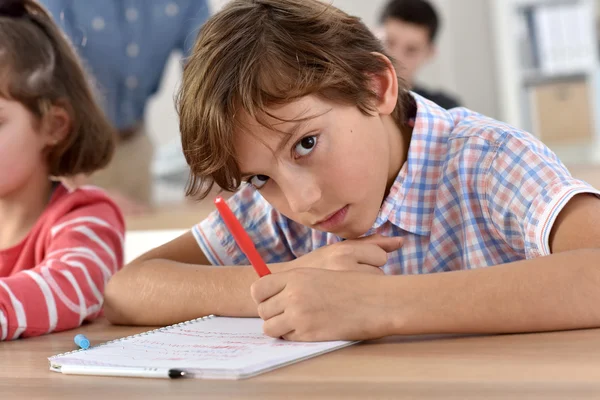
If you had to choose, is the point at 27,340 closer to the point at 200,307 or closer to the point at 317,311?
the point at 200,307

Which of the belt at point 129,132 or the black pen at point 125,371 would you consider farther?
the belt at point 129,132

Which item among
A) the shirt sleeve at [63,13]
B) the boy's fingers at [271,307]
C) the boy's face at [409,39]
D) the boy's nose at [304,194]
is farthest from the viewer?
the boy's face at [409,39]

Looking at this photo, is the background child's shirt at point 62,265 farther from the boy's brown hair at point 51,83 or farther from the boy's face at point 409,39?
the boy's face at point 409,39

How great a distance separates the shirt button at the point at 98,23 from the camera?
231 centimetres

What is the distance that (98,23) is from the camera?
7.60ft

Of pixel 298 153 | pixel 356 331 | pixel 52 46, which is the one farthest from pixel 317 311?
pixel 52 46

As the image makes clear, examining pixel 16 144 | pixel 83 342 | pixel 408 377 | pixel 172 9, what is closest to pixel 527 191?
pixel 408 377

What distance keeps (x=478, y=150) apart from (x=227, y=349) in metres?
0.39

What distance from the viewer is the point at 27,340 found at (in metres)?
0.95

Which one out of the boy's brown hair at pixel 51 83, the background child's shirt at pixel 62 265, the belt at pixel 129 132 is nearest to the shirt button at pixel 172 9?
the belt at pixel 129 132

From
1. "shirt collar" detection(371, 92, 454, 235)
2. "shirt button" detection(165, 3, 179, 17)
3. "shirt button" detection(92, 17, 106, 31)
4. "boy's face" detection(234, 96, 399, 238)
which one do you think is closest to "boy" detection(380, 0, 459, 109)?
"shirt button" detection(165, 3, 179, 17)

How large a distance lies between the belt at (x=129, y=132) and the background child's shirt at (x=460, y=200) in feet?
4.39

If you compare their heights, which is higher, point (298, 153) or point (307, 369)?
point (298, 153)

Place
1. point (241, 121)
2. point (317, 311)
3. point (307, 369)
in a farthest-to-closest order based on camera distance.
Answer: point (241, 121)
point (317, 311)
point (307, 369)
